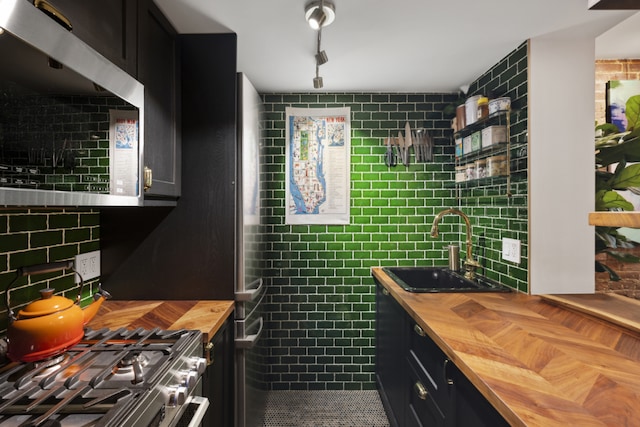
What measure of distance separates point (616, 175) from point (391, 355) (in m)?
1.61

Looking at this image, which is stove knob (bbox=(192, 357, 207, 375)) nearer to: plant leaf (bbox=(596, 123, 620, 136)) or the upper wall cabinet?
the upper wall cabinet

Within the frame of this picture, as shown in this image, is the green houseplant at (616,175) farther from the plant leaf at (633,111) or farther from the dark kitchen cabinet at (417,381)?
the dark kitchen cabinet at (417,381)

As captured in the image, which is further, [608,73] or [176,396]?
[608,73]

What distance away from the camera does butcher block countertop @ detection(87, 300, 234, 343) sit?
142 cm

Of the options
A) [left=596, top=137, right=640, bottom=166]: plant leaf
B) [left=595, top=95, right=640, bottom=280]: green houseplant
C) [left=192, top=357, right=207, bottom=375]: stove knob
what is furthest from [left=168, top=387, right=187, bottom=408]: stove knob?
[left=596, top=137, right=640, bottom=166]: plant leaf

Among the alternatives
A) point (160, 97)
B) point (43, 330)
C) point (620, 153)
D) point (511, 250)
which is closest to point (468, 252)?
point (511, 250)

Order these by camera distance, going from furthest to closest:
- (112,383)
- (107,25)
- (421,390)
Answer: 1. (421,390)
2. (107,25)
3. (112,383)

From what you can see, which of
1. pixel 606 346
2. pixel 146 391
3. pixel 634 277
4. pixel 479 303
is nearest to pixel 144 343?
pixel 146 391

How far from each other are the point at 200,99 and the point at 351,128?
1.25 metres

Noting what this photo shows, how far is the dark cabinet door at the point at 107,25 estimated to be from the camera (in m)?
1.02

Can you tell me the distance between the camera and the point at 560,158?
1.79m

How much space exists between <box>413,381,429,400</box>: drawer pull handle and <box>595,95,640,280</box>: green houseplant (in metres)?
1.25

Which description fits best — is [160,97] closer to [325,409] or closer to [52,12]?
[52,12]

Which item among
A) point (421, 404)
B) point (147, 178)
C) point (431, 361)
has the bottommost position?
point (421, 404)
